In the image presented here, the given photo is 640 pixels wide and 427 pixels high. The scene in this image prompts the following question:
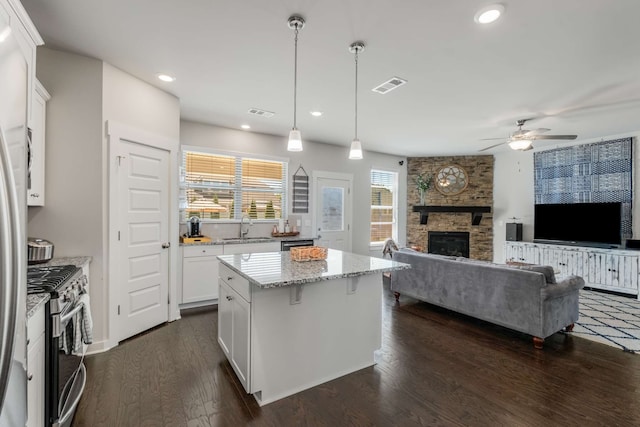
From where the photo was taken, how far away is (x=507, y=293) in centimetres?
327

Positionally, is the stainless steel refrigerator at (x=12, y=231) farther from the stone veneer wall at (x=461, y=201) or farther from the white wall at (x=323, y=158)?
the stone veneer wall at (x=461, y=201)

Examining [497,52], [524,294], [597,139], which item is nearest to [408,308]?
[524,294]

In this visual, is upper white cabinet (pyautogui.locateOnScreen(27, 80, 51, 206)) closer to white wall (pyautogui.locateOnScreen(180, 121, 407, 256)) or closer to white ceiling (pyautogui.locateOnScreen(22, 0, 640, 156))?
white ceiling (pyautogui.locateOnScreen(22, 0, 640, 156))

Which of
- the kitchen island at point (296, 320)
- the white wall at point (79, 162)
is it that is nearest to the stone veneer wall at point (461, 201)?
the kitchen island at point (296, 320)

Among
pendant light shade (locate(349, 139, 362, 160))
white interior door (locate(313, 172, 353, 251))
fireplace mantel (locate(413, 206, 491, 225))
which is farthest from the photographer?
fireplace mantel (locate(413, 206, 491, 225))

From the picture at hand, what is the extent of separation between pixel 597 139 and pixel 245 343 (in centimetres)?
708

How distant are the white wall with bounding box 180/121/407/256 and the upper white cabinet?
2.02m

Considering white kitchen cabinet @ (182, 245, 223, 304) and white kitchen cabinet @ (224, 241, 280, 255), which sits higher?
white kitchen cabinet @ (224, 241, 280, 255)

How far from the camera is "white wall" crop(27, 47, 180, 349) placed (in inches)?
106

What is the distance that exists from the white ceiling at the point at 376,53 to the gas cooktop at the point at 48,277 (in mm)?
1908

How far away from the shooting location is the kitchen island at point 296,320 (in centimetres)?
212

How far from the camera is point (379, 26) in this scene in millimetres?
2301

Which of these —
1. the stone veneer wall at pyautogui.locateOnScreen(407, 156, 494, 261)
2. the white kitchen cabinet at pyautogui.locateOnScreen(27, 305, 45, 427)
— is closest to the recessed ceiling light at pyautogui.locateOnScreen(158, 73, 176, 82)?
the white kitchen cabinet at pyautogui.locateOnScreen(27, 305, 45, 427)

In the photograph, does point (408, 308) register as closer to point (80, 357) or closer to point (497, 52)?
point (497, 52)
